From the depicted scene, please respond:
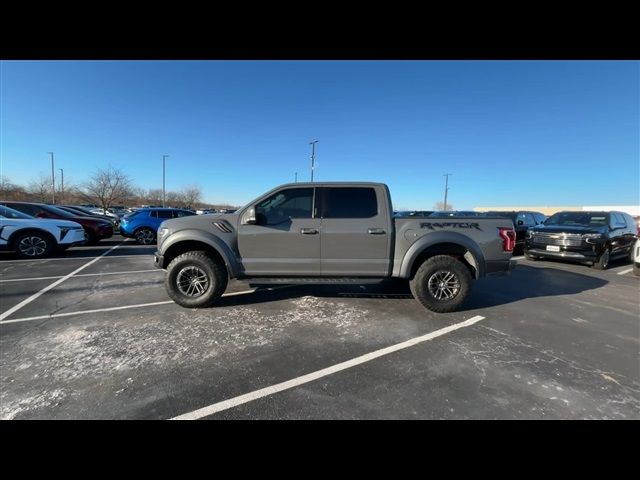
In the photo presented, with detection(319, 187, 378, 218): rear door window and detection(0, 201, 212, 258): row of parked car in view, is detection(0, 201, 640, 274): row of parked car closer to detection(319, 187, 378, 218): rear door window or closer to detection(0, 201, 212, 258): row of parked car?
detection(0, 201, 212, 258): row of parked car

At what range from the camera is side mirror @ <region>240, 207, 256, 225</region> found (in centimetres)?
418

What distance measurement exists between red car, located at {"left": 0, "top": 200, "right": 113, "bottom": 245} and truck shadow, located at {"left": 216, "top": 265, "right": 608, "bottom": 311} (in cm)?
976

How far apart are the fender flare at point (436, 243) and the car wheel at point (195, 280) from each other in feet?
9.47

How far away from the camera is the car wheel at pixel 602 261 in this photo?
7664mm

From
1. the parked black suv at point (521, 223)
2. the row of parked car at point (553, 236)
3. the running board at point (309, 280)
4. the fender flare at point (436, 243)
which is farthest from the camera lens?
the parked black suv at point (521, 223)

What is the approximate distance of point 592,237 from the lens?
743 centimetres

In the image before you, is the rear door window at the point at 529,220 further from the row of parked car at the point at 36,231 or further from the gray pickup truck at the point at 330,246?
Answer: the row of parked car at the point at 36,231

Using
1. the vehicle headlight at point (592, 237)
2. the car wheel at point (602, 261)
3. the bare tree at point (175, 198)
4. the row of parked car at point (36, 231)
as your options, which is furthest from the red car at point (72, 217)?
the bare tree at point (175, 198)

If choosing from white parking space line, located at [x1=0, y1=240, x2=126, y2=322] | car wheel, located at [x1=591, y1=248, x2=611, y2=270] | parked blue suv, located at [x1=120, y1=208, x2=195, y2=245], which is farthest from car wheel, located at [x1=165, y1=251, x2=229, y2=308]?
car wheel, located at [x1=591, y1=248, x2=611, y2=270]

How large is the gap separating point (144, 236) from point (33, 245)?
4.42 m

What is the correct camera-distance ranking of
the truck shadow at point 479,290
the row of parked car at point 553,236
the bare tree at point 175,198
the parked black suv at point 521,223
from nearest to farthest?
1. the truck shadow at point 479,290
2. the row of parked car at point 553,236
3. the parked black suv at point 521,223
4. the bare tree at point 175,198

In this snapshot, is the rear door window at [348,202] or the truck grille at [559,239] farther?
the truck grille at [559,239]
